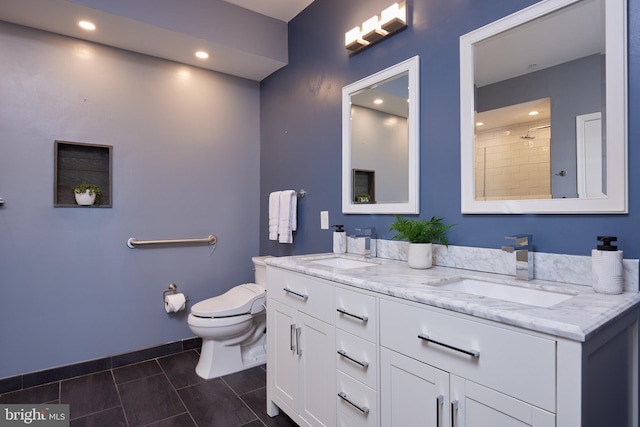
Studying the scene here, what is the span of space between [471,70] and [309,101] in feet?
4.06

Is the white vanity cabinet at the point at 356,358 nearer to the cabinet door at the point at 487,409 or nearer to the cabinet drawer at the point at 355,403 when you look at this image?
the cabinet drawer at the point at 355,403

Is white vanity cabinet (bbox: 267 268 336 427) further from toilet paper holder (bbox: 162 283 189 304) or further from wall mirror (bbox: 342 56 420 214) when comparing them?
toilet paper holder (bbox: 162 283 189 304)

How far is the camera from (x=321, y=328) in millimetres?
1459

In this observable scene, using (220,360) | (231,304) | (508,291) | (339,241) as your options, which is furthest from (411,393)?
(220,360)

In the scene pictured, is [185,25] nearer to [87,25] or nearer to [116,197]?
[87,25]

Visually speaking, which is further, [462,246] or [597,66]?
[462,246]

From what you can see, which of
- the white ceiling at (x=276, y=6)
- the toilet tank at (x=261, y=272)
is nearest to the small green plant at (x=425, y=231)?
the toilet tank at (x=261, y=272)

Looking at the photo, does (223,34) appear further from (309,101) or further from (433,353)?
(433,353)

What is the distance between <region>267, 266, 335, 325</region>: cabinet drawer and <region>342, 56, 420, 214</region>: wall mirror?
0.62m

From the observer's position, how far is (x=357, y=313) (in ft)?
4.20

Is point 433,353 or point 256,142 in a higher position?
point 256,142

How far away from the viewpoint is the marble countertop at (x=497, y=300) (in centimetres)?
78

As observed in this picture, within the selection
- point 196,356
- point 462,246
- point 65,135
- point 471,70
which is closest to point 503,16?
point 471,70

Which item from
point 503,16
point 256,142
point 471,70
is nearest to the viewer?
point 503,16
